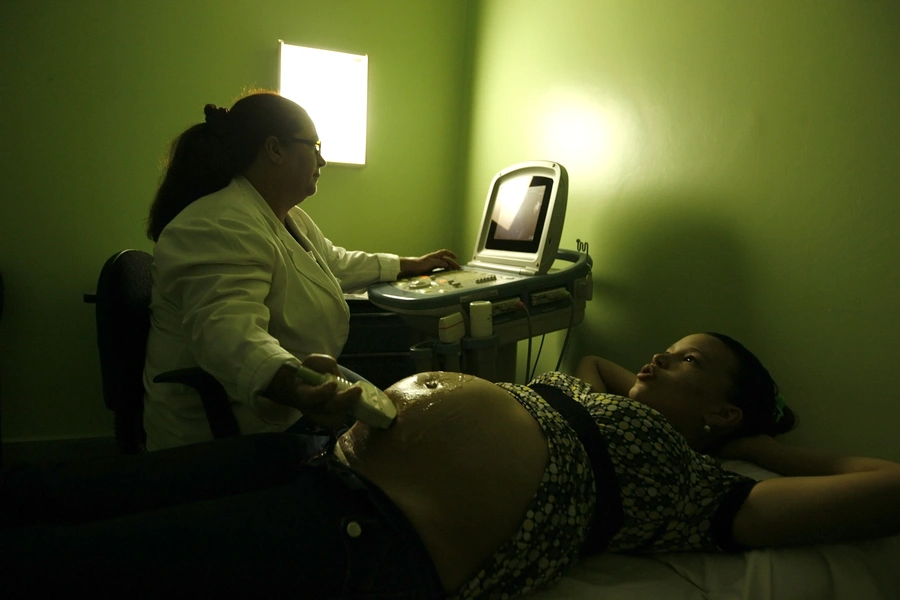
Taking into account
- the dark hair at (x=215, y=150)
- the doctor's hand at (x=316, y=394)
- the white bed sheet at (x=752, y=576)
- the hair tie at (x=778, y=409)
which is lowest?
the white bed sheet at (x=752, y=576)

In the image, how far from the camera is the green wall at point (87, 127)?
2.08 metres

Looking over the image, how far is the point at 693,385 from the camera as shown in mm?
1096

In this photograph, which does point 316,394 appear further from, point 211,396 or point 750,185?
A: point 750,185

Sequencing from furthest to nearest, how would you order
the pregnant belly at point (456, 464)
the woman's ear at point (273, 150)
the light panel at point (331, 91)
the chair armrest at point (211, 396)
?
the light panel at point (331, 91) → the woman's ear at point (273, 150) → the chair armrest at point (211, 396) → the pregnant belly at point (456, 464)

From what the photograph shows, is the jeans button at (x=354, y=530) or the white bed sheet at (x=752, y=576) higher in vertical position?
the jeans button at (x=354, y=530)

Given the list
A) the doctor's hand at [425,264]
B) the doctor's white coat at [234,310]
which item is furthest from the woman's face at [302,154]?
the doctor's hand at [425,264]

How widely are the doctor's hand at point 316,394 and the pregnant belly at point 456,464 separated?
8 centimetres

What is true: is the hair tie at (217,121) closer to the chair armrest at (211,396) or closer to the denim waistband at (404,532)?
the chair armrest at (211,396)

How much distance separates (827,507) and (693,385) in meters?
0.31

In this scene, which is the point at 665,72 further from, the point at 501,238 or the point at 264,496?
the point at 264,496

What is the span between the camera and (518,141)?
224 centimetres

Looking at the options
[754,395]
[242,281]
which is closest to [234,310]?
[242,281]

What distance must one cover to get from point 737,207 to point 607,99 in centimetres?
59

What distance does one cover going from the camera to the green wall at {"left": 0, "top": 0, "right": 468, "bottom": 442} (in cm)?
208
